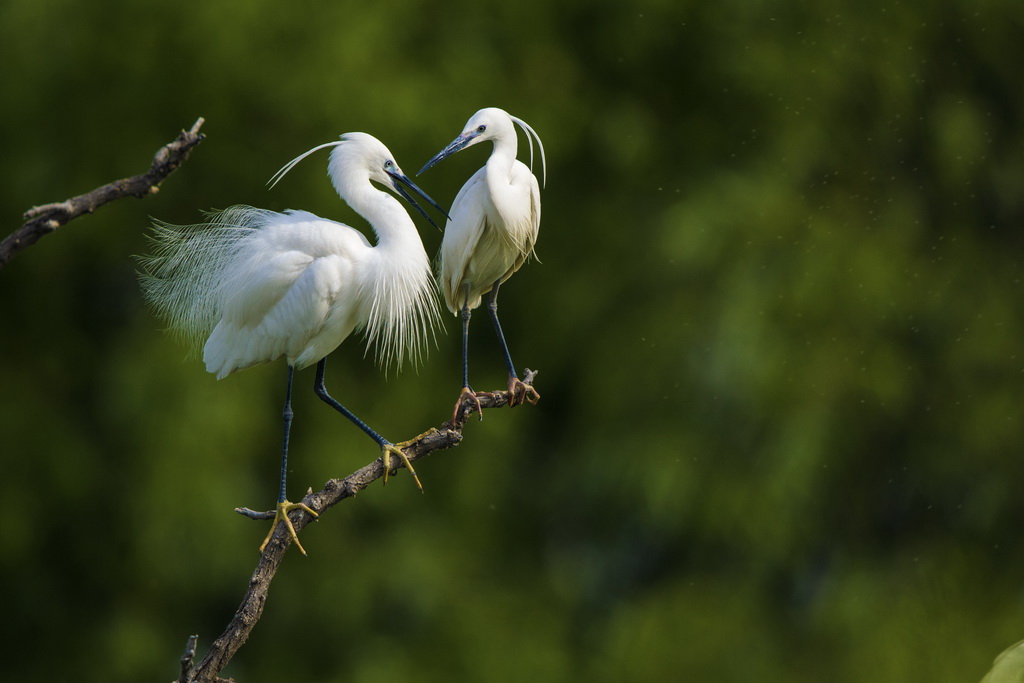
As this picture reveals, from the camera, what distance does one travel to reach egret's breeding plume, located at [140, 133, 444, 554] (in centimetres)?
189

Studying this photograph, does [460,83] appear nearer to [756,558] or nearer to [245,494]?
[245,494]

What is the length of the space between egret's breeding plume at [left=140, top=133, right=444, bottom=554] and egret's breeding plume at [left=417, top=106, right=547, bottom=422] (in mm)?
99

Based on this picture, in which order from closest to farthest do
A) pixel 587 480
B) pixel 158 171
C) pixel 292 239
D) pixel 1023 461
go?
pixel 158 171 < pixel 292 239 < pixel 1023 461 < pixel 587 480

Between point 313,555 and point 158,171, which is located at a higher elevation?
point 158,171

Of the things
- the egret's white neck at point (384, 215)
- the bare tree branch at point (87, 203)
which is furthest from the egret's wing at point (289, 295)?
the bare tree branch at point (87, 203)

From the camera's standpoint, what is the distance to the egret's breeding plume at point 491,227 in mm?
1833

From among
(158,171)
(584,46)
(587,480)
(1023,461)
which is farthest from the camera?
(584,46)

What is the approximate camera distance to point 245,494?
17.3 ft

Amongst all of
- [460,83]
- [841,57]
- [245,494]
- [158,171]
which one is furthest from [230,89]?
[158,171]

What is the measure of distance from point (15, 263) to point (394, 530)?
211 centimetres

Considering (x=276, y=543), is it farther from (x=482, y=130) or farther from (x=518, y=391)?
(x=482, y=130)

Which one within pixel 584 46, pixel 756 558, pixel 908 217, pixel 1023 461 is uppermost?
pixel 584 46

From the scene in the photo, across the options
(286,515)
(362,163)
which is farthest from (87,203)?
(286,515)

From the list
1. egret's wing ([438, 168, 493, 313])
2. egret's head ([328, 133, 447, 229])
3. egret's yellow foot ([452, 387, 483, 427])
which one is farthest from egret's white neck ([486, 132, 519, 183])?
egret's yellow foot ([452, 387, 483, 427])
